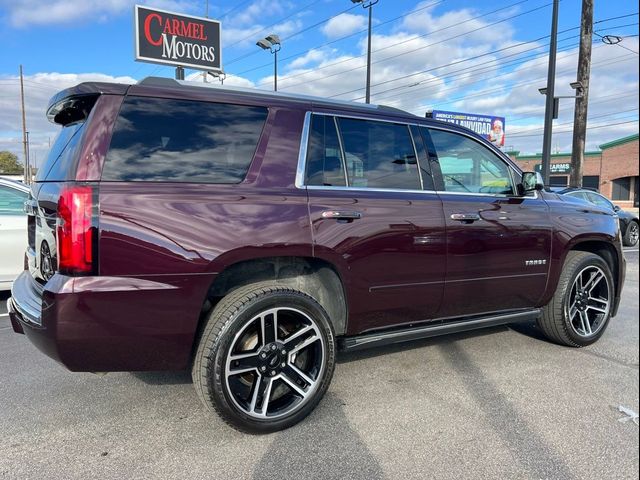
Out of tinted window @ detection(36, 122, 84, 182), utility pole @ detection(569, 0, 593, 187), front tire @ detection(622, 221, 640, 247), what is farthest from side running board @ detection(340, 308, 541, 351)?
utility pole @ detection(569, 0, 593, 187)

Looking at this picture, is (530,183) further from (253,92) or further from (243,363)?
(243,363)

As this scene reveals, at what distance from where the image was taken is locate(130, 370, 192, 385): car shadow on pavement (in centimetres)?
371

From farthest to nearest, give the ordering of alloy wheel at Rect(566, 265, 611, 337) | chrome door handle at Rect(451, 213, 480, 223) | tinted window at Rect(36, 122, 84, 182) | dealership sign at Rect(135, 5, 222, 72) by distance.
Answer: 1. dealership sign at Rect(135, 5, 222, 72)
2. alloy wheel at Rect(566, 265, 611, 337)
3. chrome door handle at Rect(451, 213, 480, 223)
4. tinted window at Rect(36, 122, 84, 182)

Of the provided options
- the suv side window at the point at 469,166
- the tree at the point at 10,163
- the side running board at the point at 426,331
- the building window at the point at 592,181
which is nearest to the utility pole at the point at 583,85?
the suv side window at the point at 469,166

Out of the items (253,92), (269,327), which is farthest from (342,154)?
(269,327)

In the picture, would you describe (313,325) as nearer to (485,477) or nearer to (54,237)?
(485,477)

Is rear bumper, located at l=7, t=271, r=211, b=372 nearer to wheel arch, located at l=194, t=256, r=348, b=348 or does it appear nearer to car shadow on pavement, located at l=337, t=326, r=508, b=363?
wheel arch, located at l=194, t=256, r=348, b=348

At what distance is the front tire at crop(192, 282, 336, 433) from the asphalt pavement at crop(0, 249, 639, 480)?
0.53 feet

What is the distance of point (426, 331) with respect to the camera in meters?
3.68

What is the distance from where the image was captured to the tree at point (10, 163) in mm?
64625

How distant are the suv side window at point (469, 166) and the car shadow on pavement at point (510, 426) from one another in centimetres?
144

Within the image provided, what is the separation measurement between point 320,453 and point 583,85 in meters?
16.8

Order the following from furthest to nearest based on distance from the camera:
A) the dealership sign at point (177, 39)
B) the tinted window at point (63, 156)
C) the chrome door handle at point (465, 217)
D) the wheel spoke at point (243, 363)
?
the dealership sign at point (177, 39) → the chrome door handle at point (465, 217) → the wheel spoke at point (243, 363) → the tinted window at point (63, 156)

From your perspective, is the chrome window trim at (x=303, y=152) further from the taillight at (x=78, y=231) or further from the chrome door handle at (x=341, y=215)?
the taillight at (x=78, y=231)
